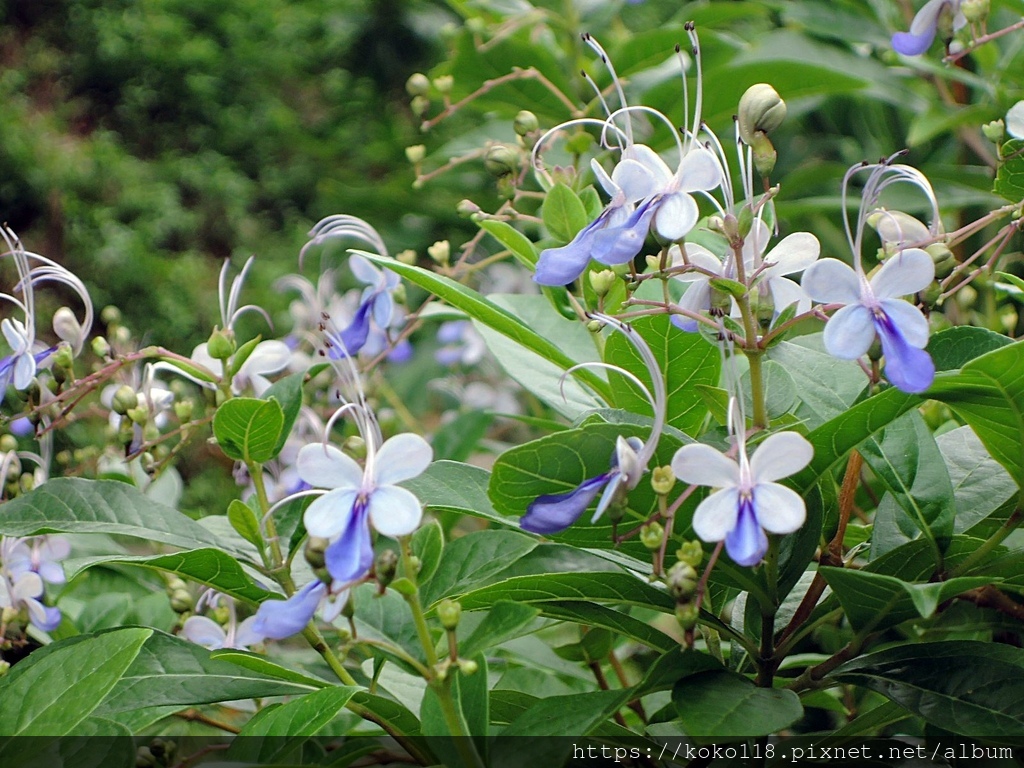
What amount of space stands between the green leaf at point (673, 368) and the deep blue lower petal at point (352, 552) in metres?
0.21

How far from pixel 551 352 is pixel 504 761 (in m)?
0.24

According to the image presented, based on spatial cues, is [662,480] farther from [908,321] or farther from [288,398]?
[288,398]

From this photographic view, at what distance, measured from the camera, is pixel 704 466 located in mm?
490

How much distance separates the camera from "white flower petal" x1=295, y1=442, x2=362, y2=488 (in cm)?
52

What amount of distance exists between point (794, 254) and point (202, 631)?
1.73 feet

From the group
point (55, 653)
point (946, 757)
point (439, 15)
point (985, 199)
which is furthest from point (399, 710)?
point (439, 15)

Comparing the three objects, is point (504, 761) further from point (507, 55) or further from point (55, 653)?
point (507, 55)

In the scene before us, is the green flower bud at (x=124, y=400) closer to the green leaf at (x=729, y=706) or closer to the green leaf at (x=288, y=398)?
the green leaf at (x=288, y=398)

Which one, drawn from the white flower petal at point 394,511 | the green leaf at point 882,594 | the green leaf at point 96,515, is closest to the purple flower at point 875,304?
the green leaf at point 882,594

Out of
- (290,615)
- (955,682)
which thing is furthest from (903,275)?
(290,615)

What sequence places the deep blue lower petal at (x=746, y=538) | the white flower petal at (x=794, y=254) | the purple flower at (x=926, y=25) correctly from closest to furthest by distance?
the deep blue lower petal at (x=746, y=538) < the white flower petal at (x=794, y=254) < the purple flower at (x=926, y=25)

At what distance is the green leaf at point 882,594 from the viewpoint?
0.50 metres

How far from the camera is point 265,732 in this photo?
59 cm

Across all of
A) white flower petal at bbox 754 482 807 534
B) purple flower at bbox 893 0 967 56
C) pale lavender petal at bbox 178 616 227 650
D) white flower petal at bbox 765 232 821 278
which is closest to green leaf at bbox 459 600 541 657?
white flower petal at bbox 754 482 807 534
